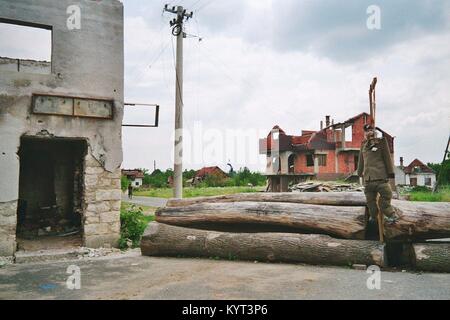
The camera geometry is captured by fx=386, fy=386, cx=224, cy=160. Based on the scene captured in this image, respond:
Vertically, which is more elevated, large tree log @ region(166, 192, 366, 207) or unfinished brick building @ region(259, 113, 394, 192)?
unfinished brick building @ region(259, 113, 394, 192)

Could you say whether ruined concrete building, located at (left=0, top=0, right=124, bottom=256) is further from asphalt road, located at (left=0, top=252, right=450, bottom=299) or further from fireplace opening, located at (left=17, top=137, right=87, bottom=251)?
asphalt road, located at (left=0, top=252, right=450, bottom=299)

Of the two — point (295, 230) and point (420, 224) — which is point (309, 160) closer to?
point (295, 230)

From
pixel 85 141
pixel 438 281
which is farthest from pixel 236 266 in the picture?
pixel 85 141

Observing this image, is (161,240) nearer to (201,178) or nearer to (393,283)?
(393,283)

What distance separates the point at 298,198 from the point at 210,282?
2907mm

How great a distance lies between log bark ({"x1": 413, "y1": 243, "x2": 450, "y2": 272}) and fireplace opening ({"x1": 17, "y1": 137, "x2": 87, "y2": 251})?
8.17m

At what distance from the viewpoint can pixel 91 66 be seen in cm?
894

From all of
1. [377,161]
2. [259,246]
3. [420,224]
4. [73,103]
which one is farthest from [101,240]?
[420,224]

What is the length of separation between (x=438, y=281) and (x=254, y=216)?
335cm

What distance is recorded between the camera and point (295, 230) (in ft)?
25.0

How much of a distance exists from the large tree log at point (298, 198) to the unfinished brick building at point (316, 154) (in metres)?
28.8

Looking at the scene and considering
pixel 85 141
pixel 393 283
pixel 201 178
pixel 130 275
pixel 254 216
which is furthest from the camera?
pixel 201 178

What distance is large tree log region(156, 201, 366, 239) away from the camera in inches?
273

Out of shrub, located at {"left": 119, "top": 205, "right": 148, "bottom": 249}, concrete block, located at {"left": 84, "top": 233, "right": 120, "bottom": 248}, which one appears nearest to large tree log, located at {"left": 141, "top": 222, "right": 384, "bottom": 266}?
concrete block, located at {"left": 84, "top": 233, "right": 120, "bottom": 248}
